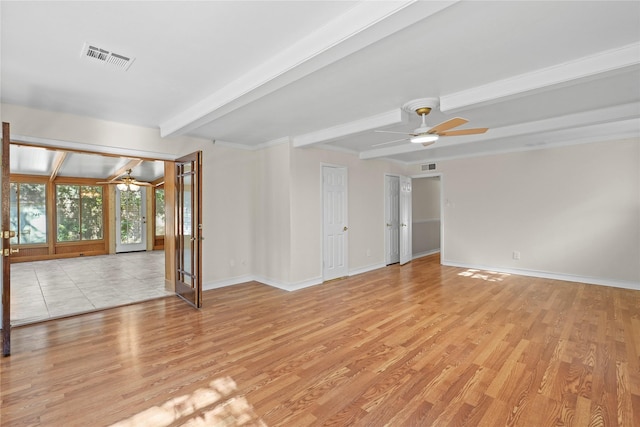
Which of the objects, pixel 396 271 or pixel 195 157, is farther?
pixel 396 271

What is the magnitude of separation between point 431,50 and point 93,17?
2.37 m

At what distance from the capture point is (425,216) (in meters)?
8.62

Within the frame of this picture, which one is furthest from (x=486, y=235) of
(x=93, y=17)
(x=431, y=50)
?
(x=93, y=17)

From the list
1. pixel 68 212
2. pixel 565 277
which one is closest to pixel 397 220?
pixel 565 277

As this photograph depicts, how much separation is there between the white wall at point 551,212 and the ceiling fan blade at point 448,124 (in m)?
3.61

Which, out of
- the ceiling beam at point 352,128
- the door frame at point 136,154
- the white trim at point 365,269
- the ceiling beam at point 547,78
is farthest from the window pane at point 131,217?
the ceiling beam at point 547,78

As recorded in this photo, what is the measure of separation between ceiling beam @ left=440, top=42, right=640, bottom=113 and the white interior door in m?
10.3

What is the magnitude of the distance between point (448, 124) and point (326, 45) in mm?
1682

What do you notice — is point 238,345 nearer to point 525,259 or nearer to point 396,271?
point 396,271

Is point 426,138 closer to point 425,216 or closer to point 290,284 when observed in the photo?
point 290,284

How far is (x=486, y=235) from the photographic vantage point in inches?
243

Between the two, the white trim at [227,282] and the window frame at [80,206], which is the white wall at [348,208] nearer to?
the white trim at [227,282]

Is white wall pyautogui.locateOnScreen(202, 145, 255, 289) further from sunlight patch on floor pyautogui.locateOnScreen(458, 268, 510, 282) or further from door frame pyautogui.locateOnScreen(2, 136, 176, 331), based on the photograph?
sunlight patch on floor pyautogui.locateOnScreen(458, 268, 510, 282)

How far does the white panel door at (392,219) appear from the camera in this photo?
22.3 ft
